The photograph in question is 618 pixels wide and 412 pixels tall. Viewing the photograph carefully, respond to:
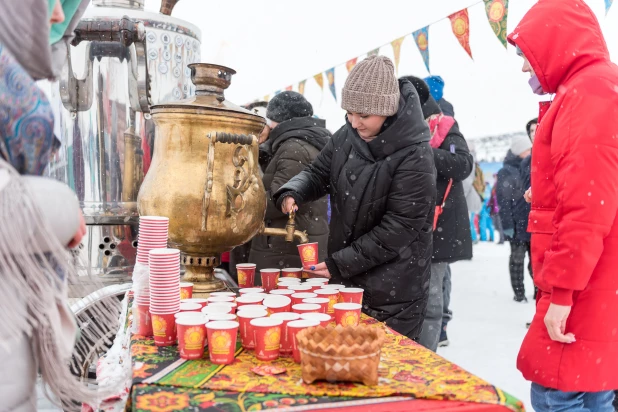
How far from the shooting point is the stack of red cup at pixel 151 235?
138 centimetres

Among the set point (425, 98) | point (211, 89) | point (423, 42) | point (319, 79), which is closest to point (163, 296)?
point (211, 89)

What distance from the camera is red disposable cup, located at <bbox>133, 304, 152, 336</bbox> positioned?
1.28 metres

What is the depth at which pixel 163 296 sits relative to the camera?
1.23 meters

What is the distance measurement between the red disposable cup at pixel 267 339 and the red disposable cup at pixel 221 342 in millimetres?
52

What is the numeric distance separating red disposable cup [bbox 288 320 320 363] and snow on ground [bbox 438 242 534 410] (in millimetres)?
1748

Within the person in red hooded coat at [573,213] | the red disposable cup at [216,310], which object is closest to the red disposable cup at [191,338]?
the red disposable cup at [216,310]

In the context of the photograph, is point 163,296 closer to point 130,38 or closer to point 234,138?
point 234,138

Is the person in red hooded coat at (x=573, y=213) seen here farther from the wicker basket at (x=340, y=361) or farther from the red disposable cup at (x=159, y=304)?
the red disposable cup at (x=159, y=304)

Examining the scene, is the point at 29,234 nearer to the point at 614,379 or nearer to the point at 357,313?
the point at 357,313

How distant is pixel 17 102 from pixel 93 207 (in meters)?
1.39

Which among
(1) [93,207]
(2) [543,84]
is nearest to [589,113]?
(2) [543,84]

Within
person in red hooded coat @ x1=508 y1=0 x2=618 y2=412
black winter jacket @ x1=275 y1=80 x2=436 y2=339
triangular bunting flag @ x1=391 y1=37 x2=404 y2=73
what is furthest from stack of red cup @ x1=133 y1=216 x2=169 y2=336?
triangular bunting flag @ x1=391 y1=37 x2=404 y2=73

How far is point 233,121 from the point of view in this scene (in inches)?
65.7

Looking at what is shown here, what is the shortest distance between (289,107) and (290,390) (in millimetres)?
2029
